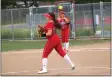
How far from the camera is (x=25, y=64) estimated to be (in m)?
13.5

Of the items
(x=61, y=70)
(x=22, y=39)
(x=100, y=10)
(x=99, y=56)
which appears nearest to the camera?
(x=61, y=70)

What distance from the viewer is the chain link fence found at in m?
24.6

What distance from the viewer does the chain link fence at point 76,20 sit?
80.8 feet

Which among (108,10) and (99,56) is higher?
(108,10)

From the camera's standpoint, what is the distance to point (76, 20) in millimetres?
24891

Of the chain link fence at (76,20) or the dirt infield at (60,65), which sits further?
the chain link fence at (76,20)

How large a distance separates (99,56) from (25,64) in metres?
2.92

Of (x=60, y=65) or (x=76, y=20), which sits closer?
(x=60, y=65)

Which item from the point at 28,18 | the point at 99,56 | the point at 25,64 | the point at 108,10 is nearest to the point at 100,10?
the point at 108,10

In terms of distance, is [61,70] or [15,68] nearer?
[61,70]

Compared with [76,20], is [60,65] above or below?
below

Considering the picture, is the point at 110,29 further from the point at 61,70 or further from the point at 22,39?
the point at 61,70

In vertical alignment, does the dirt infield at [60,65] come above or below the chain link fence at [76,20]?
below

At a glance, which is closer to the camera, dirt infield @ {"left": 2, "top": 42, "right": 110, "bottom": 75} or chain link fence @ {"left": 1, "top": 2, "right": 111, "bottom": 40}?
dirt infield @ {"left": 2, "top": 42, "right": 110, "bottom": 75}
